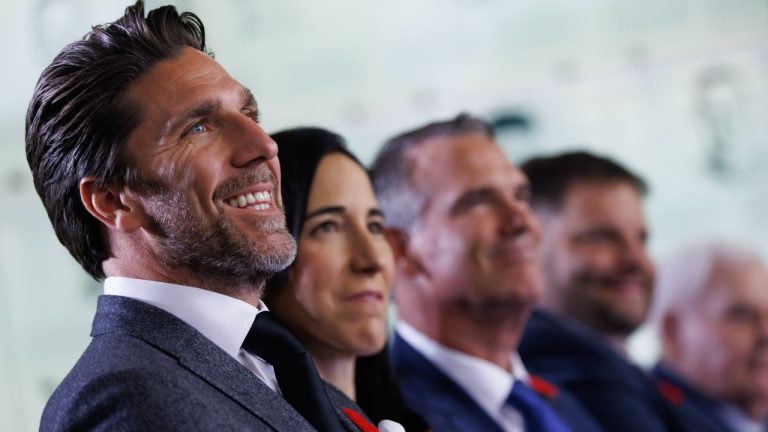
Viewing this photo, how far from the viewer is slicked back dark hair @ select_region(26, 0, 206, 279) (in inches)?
59.3

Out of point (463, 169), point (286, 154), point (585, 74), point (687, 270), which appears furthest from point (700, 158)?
point (286, 154)

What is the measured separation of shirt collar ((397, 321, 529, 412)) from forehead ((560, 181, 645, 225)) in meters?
0.70

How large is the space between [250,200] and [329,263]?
0.43m

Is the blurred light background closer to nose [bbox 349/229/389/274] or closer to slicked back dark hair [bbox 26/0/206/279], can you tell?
nose [bbox 349/229/389/274]

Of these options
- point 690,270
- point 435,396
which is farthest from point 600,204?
point 435,396

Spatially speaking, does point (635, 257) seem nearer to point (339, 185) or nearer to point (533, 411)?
point (533, 411)

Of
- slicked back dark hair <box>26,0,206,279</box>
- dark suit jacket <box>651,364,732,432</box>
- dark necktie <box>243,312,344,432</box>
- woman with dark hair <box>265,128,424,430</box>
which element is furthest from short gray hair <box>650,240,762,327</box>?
slicked back dark hair <box>26,0,206,279</box>

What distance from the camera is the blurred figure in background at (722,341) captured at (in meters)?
3.42

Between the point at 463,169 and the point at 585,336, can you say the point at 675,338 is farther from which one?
the point at 463,169

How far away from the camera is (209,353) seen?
146 centimetres

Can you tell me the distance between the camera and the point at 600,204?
3059mm

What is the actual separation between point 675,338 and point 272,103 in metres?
1.66

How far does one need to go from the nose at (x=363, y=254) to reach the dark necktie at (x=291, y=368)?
1.38ft

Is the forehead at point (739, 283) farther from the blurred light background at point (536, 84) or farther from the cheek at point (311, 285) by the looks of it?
the cheek at point (311, 285)
